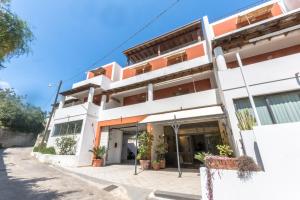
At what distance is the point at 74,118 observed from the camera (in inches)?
672

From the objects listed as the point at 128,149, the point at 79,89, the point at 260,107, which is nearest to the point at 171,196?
the point at 260,107

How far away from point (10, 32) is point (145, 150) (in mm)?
10698

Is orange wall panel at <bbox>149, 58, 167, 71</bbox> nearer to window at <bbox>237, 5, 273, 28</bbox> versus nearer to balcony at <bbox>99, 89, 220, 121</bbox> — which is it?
balcony at <bbox>99, 89, 220, 121</bbox>

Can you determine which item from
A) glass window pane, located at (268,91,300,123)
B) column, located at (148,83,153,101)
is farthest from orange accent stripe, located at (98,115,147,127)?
glass window pane, located at (268,91,300,123)

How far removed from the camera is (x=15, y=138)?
32.3 metres

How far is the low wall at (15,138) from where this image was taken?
3000 centimetres

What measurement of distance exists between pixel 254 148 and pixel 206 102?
667cm

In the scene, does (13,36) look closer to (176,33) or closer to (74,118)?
(74,118)

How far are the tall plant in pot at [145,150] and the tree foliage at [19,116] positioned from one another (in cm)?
3112

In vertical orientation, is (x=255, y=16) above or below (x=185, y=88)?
above

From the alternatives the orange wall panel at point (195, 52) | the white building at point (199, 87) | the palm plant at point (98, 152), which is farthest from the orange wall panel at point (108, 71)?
the orange wall panel at point (195, 52)

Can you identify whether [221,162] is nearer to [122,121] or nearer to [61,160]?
[122,121]

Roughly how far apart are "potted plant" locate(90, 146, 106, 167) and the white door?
127cm

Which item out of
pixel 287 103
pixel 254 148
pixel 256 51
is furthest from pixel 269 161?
pixel 256 51
